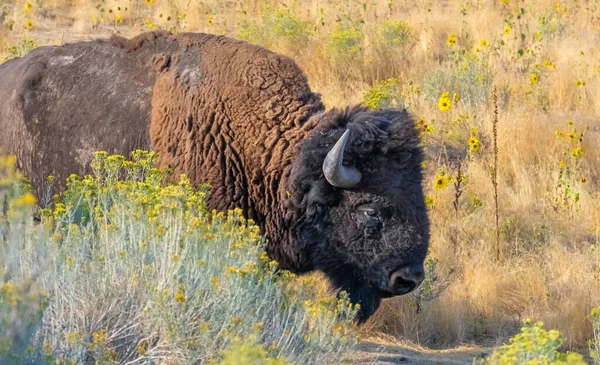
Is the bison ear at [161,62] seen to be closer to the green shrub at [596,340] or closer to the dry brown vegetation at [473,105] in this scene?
the dry brown vegetation at [473,105]

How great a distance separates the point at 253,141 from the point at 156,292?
2268mm

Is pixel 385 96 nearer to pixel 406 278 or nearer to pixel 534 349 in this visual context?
pixel 406 278

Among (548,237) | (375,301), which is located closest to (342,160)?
(375,301)

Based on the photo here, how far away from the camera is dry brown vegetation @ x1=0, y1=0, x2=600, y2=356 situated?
7727 millimetres

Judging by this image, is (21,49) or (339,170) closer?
(339,170)

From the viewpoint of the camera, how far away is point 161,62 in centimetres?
686

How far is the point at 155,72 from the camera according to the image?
22.6 ft

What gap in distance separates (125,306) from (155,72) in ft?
8.36

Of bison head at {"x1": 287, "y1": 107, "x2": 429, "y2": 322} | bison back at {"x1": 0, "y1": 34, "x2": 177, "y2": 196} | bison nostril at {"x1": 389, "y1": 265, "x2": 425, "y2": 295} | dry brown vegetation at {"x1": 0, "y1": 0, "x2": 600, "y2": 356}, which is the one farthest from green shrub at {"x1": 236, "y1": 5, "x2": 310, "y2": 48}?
bison nostril at {"x1": 389, "y1": 265, "x2": 425, "y2": 295}

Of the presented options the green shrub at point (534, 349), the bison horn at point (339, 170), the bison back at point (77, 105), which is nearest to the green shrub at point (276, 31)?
the bison back at point (77, 105)

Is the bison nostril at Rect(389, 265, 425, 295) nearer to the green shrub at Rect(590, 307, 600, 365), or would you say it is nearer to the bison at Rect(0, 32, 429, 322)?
the bison at Rect(0, 32, 429, 322)

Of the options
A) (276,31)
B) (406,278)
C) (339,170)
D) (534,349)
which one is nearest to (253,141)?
(339,170)

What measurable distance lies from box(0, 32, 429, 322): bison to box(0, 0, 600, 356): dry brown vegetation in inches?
48.5

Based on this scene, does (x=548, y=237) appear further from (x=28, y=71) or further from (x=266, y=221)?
(x=28, y=71)
